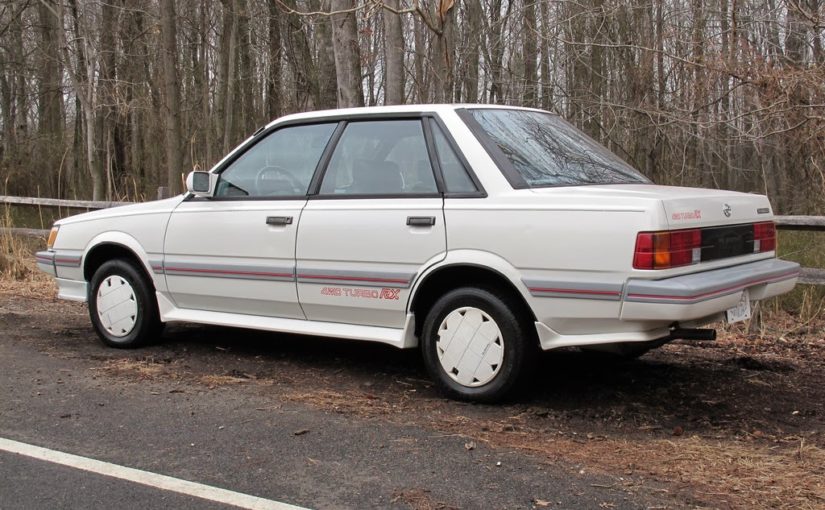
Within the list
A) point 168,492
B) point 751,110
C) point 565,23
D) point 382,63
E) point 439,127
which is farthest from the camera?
point 382,63

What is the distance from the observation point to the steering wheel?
17.6ft

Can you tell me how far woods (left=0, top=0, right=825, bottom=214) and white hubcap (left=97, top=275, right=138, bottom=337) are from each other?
4.61 metres

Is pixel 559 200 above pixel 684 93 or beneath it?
beneath

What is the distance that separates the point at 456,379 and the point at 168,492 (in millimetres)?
1839

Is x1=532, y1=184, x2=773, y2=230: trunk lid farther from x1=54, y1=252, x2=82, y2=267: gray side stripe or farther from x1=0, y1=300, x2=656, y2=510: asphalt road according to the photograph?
x1=54, y1=252, x2=82, y2=267: gray side stripe

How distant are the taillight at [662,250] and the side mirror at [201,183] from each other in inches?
124

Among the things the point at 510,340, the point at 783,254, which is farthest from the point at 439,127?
the point at 783,254

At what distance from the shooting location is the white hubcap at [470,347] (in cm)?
450

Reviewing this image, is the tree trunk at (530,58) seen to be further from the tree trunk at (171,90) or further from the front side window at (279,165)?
the front side window at (279,165)

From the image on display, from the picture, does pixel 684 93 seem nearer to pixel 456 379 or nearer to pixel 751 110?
pixel 751 110

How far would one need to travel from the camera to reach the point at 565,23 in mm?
12711

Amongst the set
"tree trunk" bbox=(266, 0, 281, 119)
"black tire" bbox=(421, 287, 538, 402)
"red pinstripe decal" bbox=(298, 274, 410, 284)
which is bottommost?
"black tire" bbox=(421, 287, 538, 402)

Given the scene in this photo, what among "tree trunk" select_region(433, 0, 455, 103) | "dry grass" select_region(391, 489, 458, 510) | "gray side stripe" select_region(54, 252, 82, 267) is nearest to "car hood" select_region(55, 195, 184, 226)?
"gray side stripe" select_region(54, 252, 82, 267)

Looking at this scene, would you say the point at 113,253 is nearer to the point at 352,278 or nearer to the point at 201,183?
the point at 201,183
